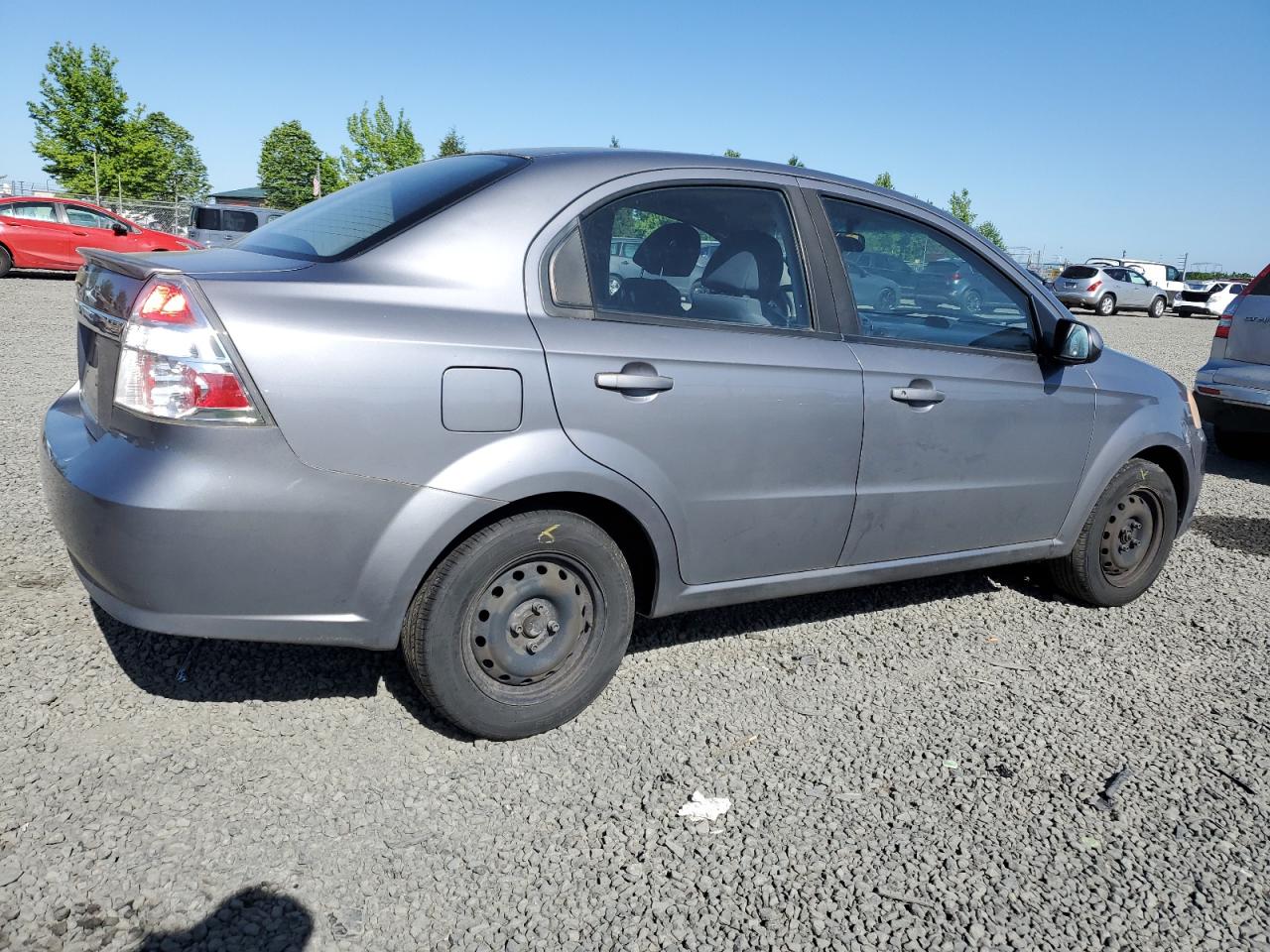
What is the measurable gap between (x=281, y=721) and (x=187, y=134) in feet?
374

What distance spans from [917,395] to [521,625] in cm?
161

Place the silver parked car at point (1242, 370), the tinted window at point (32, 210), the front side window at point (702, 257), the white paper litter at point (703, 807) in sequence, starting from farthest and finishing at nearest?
the tinted window at point (32, 210), the silver parked car at point (1242, 370), the front side window at point (702, 257), the white paper litter at point (703, 807)

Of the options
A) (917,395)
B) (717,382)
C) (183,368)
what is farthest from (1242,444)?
(183,368)

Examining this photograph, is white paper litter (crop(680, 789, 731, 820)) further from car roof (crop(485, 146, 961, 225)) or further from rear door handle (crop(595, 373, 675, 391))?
car roof (crop(485, 146, 961, 225))

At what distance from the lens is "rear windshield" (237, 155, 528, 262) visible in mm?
2829

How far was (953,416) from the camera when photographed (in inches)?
141

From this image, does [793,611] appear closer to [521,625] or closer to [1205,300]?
[521,625]

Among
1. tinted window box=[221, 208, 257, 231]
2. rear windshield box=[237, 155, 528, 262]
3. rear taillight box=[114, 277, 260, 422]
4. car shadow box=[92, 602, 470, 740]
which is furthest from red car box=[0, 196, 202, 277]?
rear taillight box=[114, 277, 260, 422]

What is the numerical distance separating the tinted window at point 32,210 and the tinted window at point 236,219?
272 inches

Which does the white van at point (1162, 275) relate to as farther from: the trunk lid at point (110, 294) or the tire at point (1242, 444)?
the trunk lid at point (110, 294)

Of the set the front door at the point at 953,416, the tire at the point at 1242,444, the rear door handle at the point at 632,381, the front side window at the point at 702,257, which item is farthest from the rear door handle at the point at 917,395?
the tire at the point at 1242,444

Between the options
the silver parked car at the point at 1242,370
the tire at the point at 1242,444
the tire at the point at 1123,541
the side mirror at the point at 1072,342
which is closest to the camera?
the side mirror at the point at 1072,342

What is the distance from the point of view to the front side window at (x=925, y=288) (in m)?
3.50

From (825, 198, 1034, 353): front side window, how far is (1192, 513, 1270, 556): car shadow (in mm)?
2610
